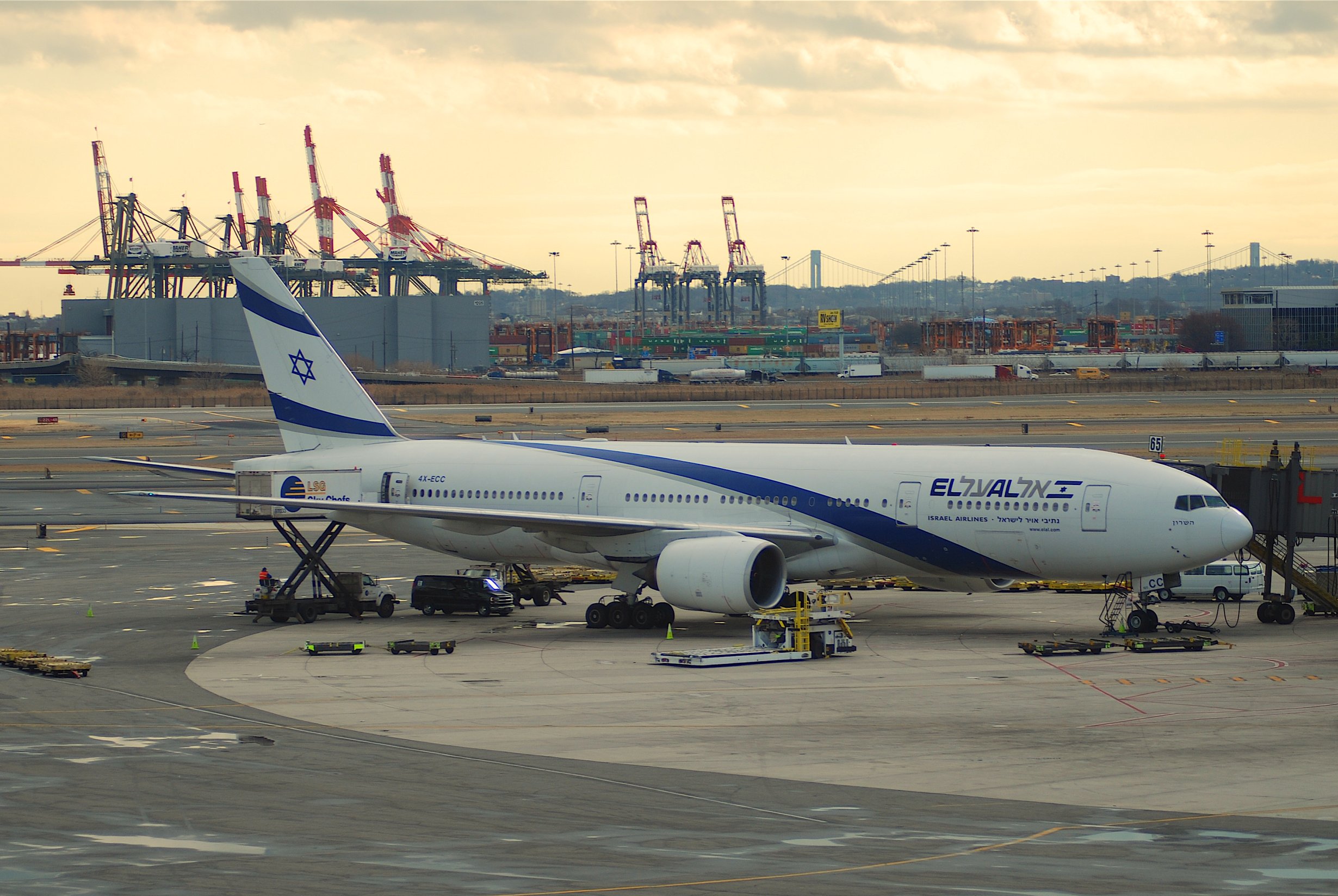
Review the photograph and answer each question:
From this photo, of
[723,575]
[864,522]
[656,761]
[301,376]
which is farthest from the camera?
[301,376]

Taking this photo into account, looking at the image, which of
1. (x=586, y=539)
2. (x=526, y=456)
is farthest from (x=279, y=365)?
(x=586, y=539)

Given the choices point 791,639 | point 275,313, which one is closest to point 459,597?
→ point 275,313

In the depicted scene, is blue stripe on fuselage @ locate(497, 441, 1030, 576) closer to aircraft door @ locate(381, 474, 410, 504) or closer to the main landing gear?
the main landing gear

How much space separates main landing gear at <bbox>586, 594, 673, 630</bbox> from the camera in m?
40.3

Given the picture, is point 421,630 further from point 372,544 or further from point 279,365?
point 372,544

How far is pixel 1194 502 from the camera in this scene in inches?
1423

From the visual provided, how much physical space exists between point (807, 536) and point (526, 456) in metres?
9.76

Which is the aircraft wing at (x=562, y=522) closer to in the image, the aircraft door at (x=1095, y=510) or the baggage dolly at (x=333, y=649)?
the baggage dolly at (x=333, y=649)

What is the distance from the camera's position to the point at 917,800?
21.7 metres

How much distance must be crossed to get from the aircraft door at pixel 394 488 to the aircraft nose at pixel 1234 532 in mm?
23449

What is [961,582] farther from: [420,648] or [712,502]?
[420,648]

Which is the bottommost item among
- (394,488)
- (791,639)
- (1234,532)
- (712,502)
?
(791,639)

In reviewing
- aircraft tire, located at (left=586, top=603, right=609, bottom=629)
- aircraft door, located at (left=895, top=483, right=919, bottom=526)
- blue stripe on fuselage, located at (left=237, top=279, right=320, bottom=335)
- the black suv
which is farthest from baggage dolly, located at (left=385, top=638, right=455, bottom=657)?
blue stripe on fuselage, located at (left=237, top=279, right=320, bottom=335)

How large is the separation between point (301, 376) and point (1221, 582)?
2895 cm
